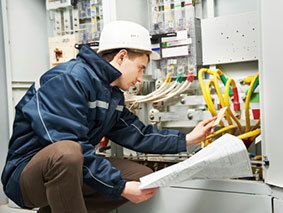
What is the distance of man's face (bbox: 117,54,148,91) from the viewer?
1.33 meters

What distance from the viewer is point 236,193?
4.17ft

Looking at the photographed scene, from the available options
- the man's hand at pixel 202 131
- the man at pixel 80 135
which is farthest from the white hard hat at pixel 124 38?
the man's hand at pixel 202 131

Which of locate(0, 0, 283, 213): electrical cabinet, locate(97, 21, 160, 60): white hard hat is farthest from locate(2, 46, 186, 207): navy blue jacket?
locate(0, 0, 283, 213): electrical cabinet

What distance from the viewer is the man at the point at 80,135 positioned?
1.07 metres

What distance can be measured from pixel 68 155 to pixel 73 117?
142 millimetres

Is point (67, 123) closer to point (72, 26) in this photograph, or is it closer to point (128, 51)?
point (128, 51)

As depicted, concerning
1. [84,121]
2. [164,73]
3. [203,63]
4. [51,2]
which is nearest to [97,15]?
[51,2]

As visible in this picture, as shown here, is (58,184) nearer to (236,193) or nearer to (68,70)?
(68,70)

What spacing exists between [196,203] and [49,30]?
1403mm

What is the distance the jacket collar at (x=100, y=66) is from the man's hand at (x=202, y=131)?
1.43 ft

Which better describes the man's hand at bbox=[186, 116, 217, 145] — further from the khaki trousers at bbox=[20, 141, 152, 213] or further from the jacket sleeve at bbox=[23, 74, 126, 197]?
the khaki trousers at bbox=[20, 141, 152, 213]

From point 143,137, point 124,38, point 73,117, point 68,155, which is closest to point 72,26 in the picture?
point 124,38

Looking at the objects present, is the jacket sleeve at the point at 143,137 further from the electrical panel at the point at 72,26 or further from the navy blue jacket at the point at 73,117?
the electrical panel at the point at 72,26

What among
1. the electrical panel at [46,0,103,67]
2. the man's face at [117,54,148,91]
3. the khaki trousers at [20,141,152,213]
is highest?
the electrical panel at [46,0,103,67]
